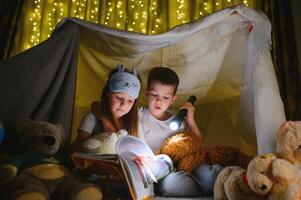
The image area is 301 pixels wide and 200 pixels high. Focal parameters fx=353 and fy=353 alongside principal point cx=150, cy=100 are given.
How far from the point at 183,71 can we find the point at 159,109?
0.27 metres

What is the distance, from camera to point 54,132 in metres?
1.33

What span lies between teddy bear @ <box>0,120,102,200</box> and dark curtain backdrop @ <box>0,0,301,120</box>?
3.11 feet

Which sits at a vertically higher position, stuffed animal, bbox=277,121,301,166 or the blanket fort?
the blanket fort

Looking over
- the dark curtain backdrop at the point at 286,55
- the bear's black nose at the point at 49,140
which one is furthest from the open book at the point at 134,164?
the dark curtain backdrop at the point at 286,55

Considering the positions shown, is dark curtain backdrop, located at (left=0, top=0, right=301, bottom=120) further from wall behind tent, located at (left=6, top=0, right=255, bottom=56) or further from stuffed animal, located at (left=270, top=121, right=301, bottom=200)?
stuffed animal, located at (left=270, top=121, right=301, bottom=200)

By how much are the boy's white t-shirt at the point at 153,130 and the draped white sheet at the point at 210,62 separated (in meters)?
0.20

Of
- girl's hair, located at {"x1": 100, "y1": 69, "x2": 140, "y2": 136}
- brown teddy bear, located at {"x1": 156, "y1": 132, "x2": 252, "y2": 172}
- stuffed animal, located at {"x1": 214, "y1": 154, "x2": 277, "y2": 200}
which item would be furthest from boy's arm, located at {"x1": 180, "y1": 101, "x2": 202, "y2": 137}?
stuffed animal, located at {"x1": 214, "y1": 154, "x2": 277, "y2": 200}

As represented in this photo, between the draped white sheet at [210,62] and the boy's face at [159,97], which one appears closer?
the draped white sheet at [210,62]

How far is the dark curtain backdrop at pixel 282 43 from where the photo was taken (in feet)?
6.12

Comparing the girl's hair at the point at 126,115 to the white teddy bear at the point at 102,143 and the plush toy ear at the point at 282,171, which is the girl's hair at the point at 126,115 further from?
the plush toy ear at the point at 282,171

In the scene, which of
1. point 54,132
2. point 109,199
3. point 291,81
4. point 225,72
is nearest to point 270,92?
point 225,72

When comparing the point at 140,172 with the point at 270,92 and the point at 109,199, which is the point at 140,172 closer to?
the point at 109,199

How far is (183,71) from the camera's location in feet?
5.89

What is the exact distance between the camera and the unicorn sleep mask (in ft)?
5.05
